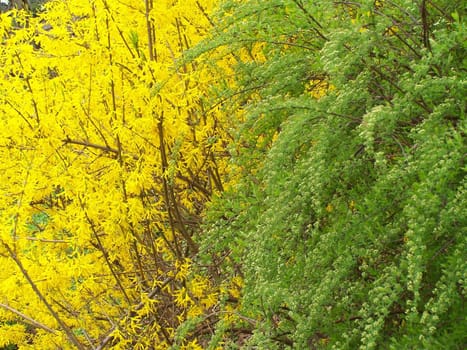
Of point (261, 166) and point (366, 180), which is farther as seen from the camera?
point (261, 166)

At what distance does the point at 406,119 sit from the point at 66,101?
1976 mm

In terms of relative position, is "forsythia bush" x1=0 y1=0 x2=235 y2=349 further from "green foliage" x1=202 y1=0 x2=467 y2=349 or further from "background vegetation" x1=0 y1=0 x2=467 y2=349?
"green foliage" x1=202 y1=0 x2=467 y2=349

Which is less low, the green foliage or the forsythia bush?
the forsythia bush

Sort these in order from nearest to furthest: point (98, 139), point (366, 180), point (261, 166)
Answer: point (366, 180)
point (261, 166)
point (98, 139)

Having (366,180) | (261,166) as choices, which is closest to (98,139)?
(261,166)

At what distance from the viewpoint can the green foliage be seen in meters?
1.72

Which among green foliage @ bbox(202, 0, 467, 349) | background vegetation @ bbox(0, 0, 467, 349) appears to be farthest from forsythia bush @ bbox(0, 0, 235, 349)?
green foliage @ bbox(202, 0, 467, 349)

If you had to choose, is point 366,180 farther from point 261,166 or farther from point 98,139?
point 98,139

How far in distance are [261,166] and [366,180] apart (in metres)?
0.70

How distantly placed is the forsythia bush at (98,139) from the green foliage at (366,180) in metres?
0.86

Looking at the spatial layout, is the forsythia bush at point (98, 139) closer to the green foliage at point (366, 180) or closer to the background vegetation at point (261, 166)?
the background vegetation at point (261, 166)

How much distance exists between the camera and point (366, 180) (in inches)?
86.5

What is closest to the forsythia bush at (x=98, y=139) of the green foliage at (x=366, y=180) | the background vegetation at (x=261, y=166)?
the background vegetation at (x=261, y=166)

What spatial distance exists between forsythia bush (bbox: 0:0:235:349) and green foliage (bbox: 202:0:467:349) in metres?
0.86
